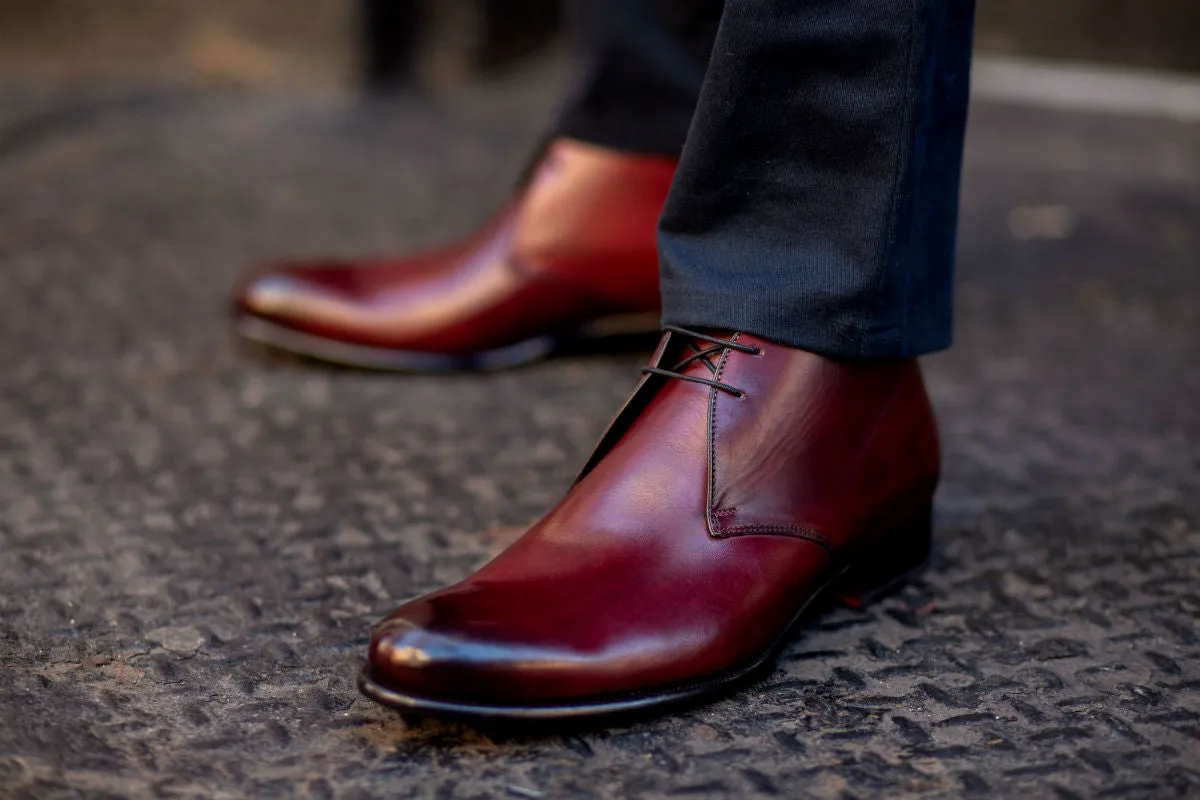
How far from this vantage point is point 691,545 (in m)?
0.83

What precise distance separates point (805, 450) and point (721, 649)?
0.16m

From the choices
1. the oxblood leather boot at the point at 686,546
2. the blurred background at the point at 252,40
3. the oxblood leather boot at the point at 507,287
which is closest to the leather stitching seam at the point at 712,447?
the oxblood leather boot at the point at 686,546

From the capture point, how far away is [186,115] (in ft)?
9.00

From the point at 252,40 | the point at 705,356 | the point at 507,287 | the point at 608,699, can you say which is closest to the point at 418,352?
the point at 507,287

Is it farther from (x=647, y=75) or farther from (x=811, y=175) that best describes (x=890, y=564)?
(x=647, y=75)

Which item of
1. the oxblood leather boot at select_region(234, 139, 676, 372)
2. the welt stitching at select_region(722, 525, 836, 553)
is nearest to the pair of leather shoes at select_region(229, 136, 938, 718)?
the welt stitching at select_region(722, 525, 836, 553)

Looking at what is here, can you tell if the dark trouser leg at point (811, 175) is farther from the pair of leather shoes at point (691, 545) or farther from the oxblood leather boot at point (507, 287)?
the oxblood leather boot at point (507, 287)

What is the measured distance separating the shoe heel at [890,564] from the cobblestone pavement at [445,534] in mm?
18

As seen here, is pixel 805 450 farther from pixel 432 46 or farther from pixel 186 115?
pixel 432 46

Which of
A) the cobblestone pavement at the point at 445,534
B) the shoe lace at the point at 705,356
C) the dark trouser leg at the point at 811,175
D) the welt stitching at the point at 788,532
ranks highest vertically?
the dark trouser leg at the point at 811,175

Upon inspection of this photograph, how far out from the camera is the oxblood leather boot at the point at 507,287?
4.72 ft

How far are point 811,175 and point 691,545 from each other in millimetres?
287

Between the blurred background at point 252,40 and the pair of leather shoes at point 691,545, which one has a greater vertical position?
the blurred background at point 252,40

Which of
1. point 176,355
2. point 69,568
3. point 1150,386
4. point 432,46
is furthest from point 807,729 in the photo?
point 432,46
